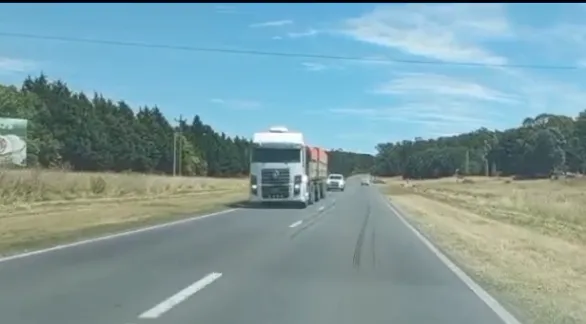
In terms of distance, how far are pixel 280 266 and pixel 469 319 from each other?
6.12 m

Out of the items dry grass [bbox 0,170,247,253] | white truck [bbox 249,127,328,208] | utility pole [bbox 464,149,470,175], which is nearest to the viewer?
dry grass [bbox 0,170,247,253]

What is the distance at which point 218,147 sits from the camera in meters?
174

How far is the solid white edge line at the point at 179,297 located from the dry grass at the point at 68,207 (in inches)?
241

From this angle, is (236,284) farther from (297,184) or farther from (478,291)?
(297,184)

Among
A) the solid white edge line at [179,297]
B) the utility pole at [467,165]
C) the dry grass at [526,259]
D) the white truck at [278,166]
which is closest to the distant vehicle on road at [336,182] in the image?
the white truck at [278,166]

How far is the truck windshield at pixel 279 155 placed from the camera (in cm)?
4312

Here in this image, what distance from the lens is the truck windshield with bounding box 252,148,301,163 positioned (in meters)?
43.1

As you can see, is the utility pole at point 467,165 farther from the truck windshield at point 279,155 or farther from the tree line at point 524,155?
the truck windshield at point 279,155

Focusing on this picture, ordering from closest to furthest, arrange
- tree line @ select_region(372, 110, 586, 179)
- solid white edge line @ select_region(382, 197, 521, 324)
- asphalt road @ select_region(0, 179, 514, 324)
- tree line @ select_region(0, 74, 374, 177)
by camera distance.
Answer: asphalt road @ select_region(0, 179, 514, 324)
solid white edge line @ select_region(382, 197, 521, 324)
tree line @ select_region(0, 74, 374, 177)
tree line @ select_region(372, 110, 586, 179)

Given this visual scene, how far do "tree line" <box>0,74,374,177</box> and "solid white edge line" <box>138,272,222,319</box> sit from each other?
75.6 meters

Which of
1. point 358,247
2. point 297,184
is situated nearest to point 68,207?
point 297,184

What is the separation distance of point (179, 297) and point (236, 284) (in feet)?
5.46

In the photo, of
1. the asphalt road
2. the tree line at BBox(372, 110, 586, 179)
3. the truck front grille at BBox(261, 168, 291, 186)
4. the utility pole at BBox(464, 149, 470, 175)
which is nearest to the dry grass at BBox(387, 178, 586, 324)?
the asphalt road

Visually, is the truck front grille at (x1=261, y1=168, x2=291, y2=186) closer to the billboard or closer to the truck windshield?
the truck windshield
